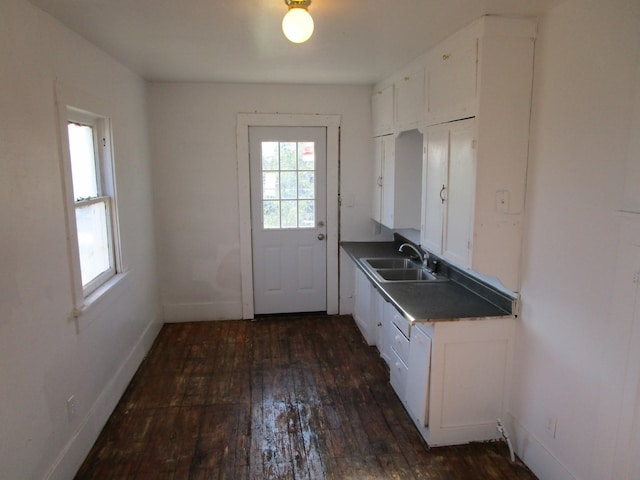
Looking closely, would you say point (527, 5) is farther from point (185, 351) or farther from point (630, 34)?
point (185, 351)

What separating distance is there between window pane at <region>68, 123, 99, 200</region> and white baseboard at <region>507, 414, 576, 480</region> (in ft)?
9.68

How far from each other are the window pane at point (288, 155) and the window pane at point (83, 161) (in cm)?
195

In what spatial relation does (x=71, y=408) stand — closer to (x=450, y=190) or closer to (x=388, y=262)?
(x=450, y=190)

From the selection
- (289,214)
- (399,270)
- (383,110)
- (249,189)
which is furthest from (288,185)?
(399,270)

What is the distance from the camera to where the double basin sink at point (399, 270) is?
361 cm

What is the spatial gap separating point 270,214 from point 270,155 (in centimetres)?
61

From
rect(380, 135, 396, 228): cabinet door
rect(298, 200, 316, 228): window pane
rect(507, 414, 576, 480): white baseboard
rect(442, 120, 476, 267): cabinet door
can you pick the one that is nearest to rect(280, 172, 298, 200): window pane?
rect(298, 200, 316, 228): window pane

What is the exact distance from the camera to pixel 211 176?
4.65 metres

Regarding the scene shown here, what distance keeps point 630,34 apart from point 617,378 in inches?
55.3

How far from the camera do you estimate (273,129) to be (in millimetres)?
4656

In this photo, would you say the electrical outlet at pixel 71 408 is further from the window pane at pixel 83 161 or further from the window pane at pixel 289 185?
the window pane at pixel 289 185

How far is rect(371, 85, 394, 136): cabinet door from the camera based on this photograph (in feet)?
13.2

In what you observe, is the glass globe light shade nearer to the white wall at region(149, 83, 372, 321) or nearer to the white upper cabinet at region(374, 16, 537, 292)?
the white upper cabinet at region(374, 16, 537, 292)

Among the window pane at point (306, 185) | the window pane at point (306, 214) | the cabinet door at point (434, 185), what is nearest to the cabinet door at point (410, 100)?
the cabinet door at point (434, 185)
